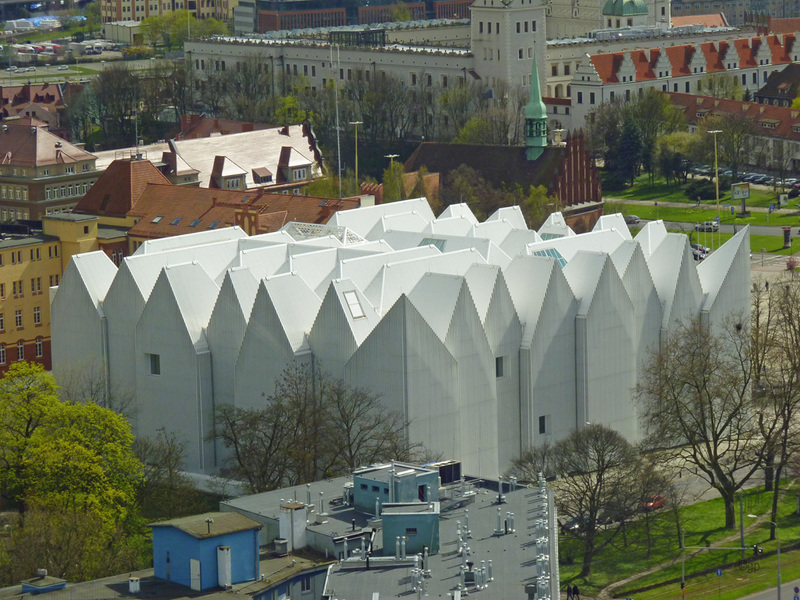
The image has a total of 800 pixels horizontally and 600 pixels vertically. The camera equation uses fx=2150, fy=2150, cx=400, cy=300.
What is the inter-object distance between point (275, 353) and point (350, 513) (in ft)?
80.6

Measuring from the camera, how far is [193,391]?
332 feet

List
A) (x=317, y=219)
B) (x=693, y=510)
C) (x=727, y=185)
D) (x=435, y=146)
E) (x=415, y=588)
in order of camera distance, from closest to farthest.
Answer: (x=415, y=588) < (x=693, y=510) < (x=317, y=219) < (x=435, y=146) < (x=727, y=185)

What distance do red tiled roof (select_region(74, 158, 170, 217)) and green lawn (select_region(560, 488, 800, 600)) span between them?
2230 inches

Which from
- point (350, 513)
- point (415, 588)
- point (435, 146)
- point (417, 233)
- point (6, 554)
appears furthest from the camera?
point (435, 146)

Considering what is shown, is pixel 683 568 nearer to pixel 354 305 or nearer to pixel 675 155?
pixel 354 305

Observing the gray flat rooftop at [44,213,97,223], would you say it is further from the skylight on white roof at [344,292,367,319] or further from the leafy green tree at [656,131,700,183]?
the leafy green tree at [656,131,700,183]

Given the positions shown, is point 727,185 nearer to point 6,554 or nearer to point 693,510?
point 693,510

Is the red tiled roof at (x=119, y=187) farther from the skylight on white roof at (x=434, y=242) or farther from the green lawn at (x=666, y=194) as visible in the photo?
the green lawn at (x=666, y=194)

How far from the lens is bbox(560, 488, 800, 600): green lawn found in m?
86.9

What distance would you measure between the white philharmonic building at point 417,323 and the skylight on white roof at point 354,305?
8 centimetres

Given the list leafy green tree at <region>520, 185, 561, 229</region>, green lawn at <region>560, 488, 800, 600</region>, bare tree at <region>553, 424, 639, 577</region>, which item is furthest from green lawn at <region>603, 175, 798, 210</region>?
bare tree at <region>553, 424, 639, 577</region>

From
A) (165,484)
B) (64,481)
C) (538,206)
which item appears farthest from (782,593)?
(538,206)

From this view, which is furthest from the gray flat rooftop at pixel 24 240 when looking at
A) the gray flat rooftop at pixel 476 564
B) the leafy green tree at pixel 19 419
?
the gray flat rooftop at pixel 476 564

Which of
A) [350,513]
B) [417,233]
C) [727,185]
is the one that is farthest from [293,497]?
[727,185]
